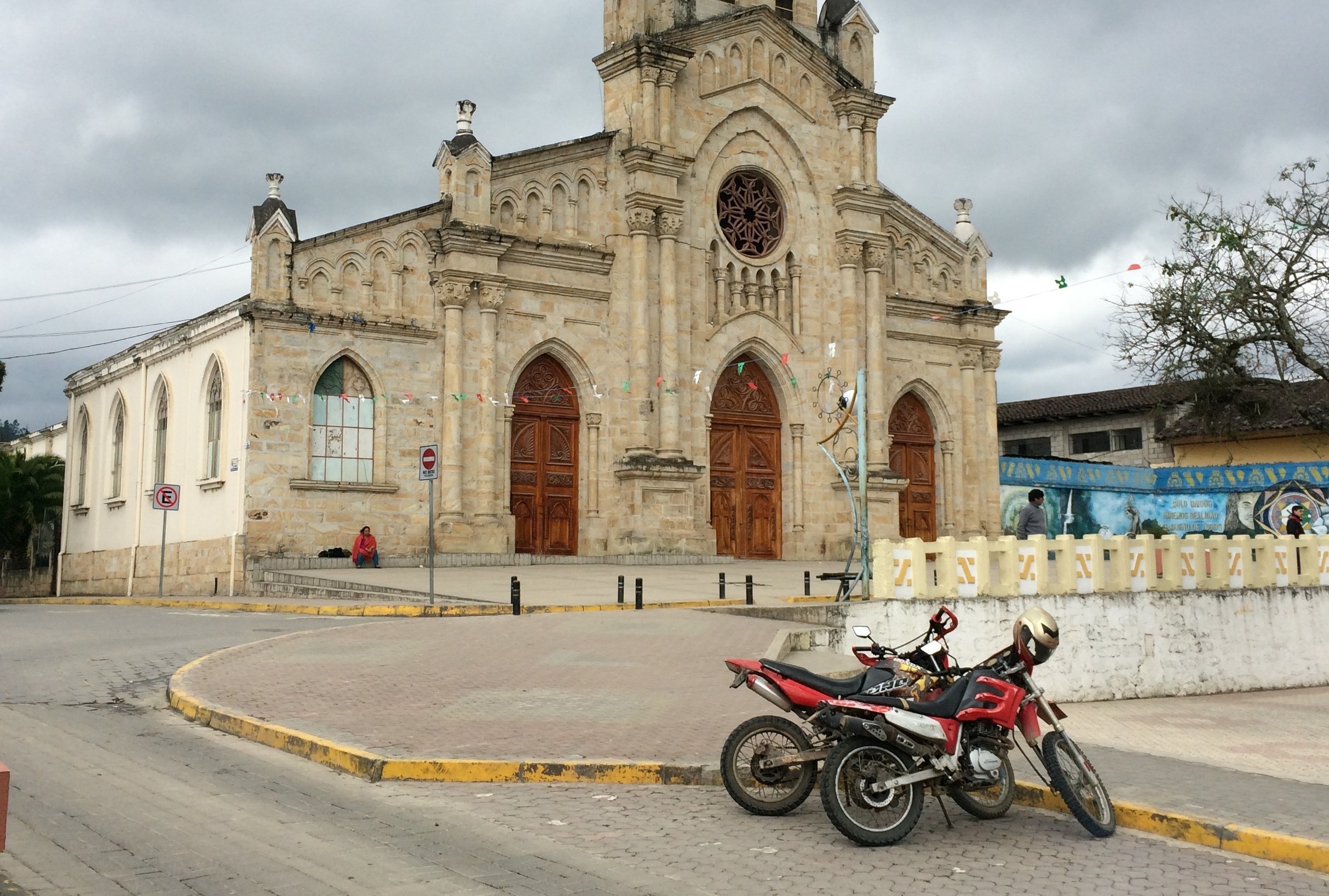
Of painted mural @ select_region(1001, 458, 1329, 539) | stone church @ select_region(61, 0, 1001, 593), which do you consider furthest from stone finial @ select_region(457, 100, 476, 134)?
painted mural @ select_region(1001, 458, 1329, 539)

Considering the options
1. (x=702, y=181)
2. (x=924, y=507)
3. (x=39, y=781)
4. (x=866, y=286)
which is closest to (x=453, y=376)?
(x=702, y=181)

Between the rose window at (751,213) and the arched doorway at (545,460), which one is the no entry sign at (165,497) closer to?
the arched doorway at (545,460)

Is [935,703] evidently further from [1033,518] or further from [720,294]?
[720,294]

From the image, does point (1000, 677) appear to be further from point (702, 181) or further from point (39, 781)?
point (702, 181)

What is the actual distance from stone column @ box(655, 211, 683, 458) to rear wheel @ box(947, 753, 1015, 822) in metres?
20.8

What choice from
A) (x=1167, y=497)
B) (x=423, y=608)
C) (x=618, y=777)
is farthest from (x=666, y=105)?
(x=618, y=777)

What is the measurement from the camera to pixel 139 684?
39.2ft

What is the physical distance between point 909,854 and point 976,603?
26.1 feet

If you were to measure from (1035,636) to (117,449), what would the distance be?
97.6 feet

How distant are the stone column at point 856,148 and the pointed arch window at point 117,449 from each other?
1994cm

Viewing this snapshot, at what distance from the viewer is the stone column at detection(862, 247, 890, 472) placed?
31.4 metres

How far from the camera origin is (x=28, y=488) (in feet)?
130

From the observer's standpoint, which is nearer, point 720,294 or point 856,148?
point 720,294

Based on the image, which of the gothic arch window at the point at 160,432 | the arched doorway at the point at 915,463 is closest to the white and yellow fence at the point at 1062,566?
the arched doorway at the point at 915,463
